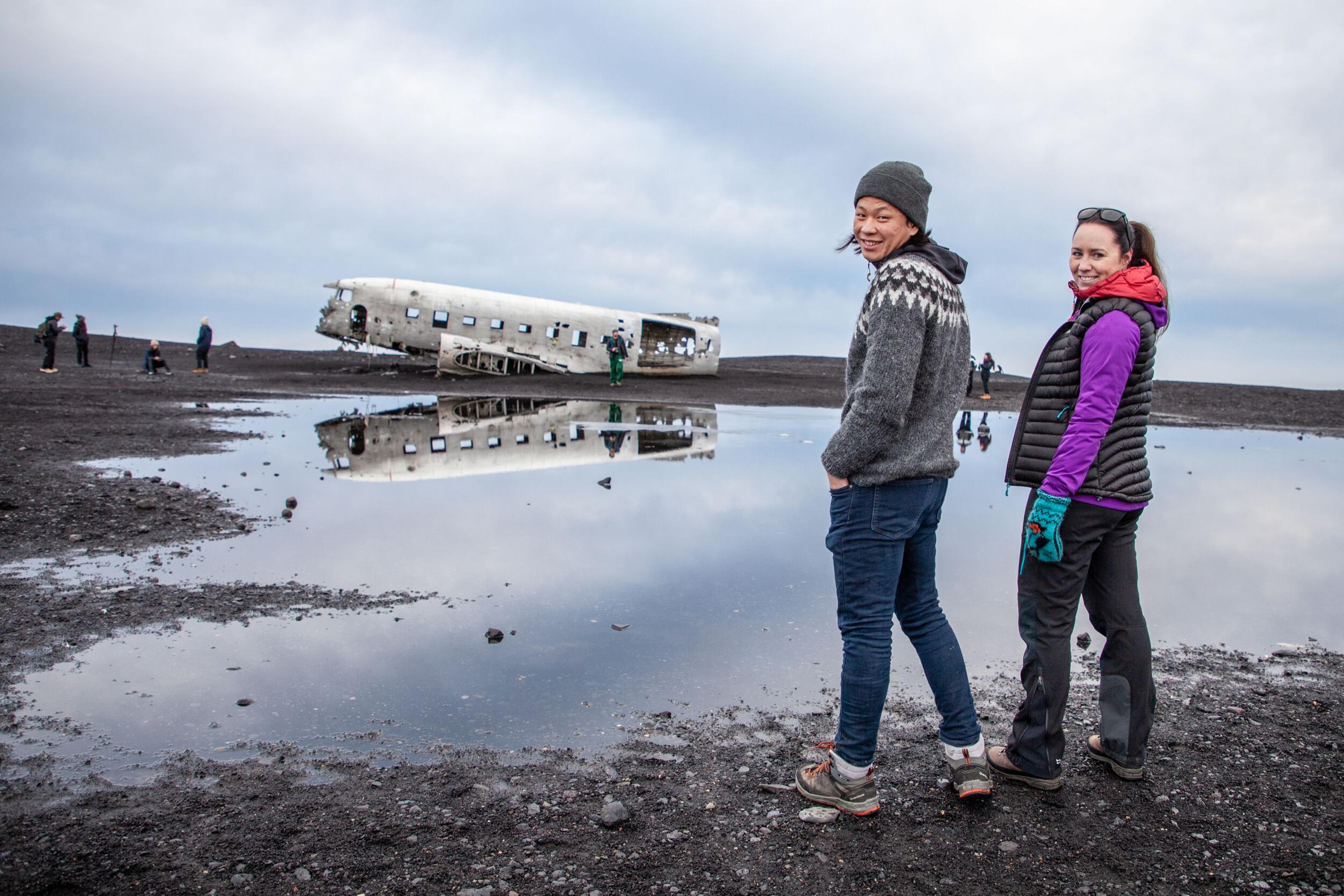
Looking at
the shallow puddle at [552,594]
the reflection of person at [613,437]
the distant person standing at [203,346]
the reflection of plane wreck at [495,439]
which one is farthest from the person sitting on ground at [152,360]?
the shallow puddle at [552,594]

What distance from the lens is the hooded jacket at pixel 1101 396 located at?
3.44 metres

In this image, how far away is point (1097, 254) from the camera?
11.8ft

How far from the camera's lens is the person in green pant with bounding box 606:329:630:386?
3719 cm

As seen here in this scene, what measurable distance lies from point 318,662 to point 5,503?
522 cm

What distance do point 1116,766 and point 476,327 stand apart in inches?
1407

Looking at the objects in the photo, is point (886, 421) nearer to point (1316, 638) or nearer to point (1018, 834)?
point (1018, 834)

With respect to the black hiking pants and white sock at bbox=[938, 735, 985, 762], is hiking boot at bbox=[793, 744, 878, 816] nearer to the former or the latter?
white sock at bbox=[938, 735, 985, 762]

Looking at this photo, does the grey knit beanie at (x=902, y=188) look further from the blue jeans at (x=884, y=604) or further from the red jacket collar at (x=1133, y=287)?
the blue jeans at (x=884, y=604)

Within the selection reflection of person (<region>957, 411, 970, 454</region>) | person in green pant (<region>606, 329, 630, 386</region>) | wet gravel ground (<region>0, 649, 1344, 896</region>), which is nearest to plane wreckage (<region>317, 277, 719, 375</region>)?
person in green pant (<region>606, 329, 630, 386</region>)

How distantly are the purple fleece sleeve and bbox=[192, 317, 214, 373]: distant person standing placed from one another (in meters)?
37.1

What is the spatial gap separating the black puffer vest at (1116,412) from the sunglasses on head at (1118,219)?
0.83ft

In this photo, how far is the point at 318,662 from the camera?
4.61 meters

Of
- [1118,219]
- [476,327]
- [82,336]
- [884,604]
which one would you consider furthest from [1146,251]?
[82,336]

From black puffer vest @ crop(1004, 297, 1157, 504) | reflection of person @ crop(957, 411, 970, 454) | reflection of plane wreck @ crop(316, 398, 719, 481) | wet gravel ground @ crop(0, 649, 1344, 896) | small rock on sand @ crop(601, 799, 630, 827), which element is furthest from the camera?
reflection of person @ crop(957, 411, 970, 454)
